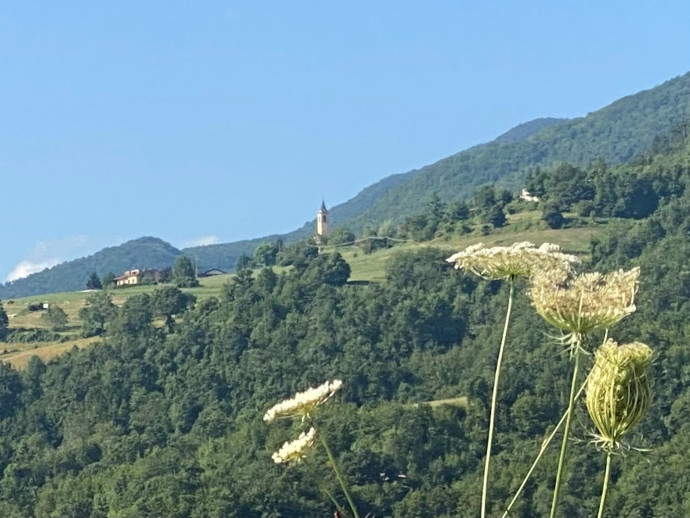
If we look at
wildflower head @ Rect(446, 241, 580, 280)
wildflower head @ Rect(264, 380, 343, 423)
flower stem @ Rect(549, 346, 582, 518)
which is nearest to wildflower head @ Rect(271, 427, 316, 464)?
wildflower head @ Rect(264, 380, 343, 423)

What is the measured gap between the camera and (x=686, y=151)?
133500mm

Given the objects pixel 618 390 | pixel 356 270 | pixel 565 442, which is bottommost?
pixel 356 270

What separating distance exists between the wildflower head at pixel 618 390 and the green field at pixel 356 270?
9325 cm

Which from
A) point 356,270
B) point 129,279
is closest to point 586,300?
point 356,270

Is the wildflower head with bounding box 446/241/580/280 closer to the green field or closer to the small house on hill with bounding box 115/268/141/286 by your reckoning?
the green field

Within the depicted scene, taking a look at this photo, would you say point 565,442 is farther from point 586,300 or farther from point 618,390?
point 586,300

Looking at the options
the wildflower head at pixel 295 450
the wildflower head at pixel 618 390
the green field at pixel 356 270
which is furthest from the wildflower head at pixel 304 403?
the green field at pixel 356 270

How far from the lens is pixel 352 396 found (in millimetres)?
87062

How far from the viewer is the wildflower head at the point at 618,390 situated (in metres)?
3.92

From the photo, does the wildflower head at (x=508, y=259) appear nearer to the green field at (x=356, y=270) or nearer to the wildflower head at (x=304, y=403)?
the wildflower head at (x=304, y=403)

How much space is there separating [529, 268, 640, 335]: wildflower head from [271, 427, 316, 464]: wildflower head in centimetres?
67

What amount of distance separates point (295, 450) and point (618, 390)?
86 centimetres

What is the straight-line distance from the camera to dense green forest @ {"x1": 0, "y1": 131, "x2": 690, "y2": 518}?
60.4 metres

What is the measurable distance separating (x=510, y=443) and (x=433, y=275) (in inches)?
1460
